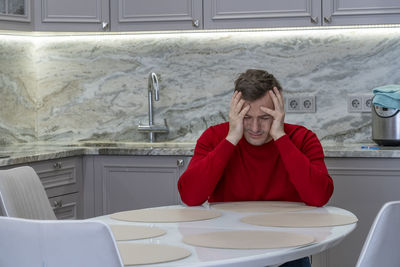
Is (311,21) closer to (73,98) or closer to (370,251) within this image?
(73,98)

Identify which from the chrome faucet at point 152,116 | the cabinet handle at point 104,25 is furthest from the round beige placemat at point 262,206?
the cabinet handle at point 104,25

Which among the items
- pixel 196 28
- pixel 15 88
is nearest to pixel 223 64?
pixel 196 28

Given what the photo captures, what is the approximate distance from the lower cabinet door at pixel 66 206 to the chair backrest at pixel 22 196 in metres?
1.20

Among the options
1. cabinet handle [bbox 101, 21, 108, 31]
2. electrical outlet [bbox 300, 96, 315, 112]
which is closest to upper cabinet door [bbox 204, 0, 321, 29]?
electrical outlet [bbox 300, 96, 315, 112]

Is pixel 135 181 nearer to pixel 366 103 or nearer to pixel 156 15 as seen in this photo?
pixel 156 15

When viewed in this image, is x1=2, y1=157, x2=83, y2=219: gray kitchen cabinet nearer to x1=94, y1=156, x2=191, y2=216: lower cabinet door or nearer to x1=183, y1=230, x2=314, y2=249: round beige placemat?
x1=94, y1=156, x2=191, y2=216: lower cabinet door

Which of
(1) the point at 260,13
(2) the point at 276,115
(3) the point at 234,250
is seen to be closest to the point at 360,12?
(1) the point at 260,13

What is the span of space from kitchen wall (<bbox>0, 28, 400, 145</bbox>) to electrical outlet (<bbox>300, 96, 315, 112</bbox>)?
3 centimetres

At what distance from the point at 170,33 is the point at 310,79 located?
0.88m

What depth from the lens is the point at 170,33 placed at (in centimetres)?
425

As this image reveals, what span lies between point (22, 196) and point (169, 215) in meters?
0.53

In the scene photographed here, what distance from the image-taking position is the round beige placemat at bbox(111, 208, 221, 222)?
214cm

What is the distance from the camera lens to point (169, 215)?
7.27ft

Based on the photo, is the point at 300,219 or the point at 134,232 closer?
the point at 134,232
